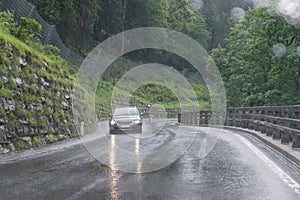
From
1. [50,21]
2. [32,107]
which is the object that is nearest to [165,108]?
[50,21]

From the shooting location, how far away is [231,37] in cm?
4150

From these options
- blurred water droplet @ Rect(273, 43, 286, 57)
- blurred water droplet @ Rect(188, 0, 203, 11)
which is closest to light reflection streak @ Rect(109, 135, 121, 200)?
blurred water droplet @ Rect(273, 43, 286, 57)

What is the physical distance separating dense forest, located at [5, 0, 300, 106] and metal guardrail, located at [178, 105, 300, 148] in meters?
3.02

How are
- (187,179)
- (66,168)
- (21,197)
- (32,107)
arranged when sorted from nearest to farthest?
(21,197) < (187,179) < (66,168) < (32,107)

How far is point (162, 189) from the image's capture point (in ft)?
21.5

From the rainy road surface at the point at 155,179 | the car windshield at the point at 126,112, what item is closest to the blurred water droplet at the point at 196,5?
the car windshield at the point at 126,112

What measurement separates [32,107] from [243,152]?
24.7ft

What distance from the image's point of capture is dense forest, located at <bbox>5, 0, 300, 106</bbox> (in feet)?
88.6

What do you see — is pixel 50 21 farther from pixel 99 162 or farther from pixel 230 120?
pixel 99 162

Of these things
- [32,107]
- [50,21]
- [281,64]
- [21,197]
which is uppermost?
[50,21]

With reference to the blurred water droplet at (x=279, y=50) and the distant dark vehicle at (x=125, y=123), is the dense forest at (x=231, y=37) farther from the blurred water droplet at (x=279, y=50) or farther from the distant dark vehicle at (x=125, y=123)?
the distant dark vehicle at (x=125, y=123)

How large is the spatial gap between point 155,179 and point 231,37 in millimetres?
36066

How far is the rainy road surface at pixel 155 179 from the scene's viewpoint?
6164mm

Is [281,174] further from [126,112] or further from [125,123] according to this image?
[126,112]
